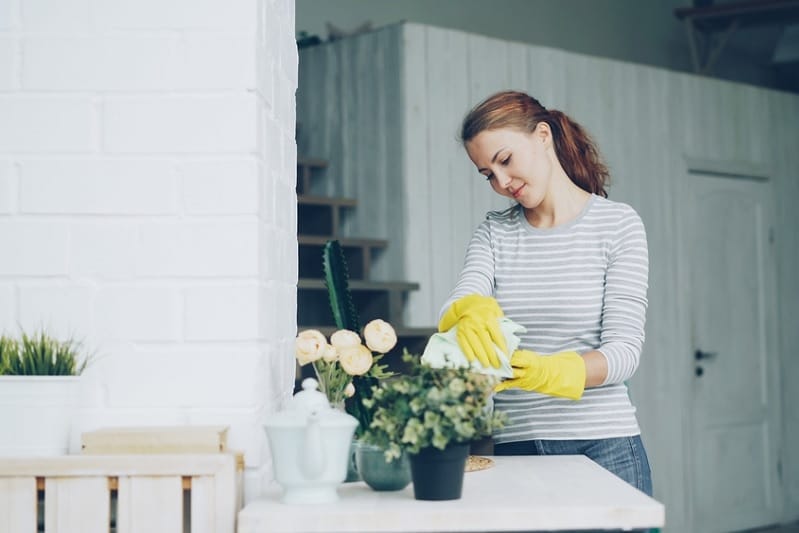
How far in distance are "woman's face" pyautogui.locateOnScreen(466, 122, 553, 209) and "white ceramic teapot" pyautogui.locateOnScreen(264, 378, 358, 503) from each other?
765mm

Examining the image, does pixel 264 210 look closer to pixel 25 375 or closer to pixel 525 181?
pixel 25 375

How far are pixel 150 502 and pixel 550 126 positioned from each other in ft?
3.44

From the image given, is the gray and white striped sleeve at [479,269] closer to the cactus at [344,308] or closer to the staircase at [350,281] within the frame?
the cactus at [344,308]

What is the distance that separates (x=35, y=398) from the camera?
4.47 ft

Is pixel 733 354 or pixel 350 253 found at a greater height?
pixel 350 253

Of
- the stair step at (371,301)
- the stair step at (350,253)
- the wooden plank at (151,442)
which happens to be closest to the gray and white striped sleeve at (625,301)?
the wooden plank at (151,442)

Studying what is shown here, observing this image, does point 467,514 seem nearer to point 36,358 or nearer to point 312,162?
point 36,358

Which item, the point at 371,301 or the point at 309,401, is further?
the point at 371,301

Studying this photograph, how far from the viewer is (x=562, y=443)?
1.87m

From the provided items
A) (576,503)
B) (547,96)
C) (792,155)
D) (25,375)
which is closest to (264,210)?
(25,375)

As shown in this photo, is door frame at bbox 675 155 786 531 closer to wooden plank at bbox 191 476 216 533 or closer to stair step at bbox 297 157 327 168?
stair step at bbox 297 157 327 168

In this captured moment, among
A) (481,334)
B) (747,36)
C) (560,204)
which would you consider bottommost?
(481,334)

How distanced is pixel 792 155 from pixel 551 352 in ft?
14.2

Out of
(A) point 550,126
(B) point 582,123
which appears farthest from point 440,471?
(B) point 582,123
